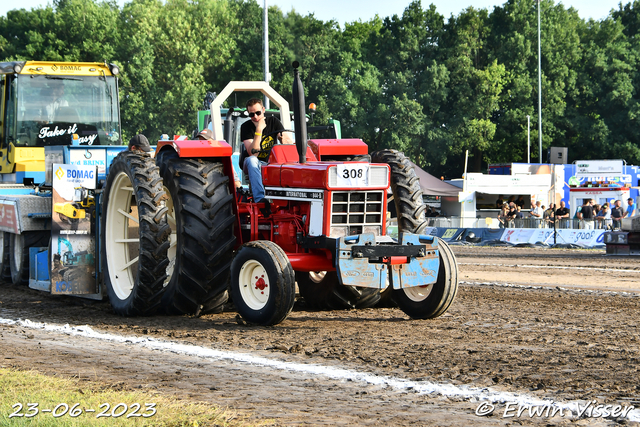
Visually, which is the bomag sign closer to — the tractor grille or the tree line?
the tractor grille

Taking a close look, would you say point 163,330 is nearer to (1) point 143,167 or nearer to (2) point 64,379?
(1) point 143,167

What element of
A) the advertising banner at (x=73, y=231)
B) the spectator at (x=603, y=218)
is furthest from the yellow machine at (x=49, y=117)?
the spectator at (x=603, y=218)

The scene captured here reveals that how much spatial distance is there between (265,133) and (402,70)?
1966 inches

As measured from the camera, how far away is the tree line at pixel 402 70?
51.2m

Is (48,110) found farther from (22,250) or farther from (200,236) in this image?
(200,236)

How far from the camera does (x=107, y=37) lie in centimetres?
5294

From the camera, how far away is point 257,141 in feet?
27.9

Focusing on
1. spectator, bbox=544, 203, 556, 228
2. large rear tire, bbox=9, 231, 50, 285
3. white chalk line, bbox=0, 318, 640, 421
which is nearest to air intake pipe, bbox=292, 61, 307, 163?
white chalk line, bbox=0, 318, 640, 421

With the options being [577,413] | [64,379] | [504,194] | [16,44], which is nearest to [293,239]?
[64,379]

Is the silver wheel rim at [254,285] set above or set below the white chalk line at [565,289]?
above

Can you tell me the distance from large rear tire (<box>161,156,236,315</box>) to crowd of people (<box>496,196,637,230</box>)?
18248mm

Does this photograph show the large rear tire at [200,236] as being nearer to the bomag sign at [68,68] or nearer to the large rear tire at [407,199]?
the large rear tire at [407,199]

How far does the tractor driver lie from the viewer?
8.37 m

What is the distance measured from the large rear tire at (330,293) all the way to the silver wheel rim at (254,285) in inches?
53.8
